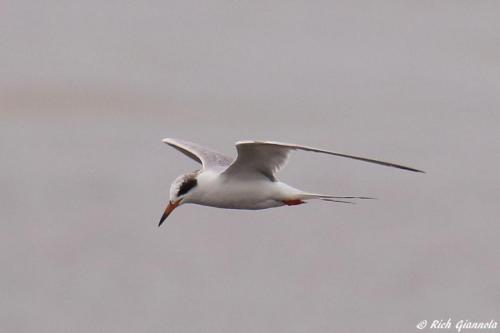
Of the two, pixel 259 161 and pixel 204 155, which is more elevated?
pixel 259 161

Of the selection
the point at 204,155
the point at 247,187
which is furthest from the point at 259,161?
the point at 204,155

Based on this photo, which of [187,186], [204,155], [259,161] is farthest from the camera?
[204,155]

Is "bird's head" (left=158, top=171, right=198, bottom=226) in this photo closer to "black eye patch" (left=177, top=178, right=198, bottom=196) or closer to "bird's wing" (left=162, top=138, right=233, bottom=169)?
"black eye patch" (left=177, top=178, right=198, bottom=196)

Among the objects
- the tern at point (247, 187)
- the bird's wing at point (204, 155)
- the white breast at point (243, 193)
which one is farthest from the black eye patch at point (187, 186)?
the bird's wing at point (204, 155)

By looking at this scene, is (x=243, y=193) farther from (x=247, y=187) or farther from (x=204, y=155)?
(x=204, y=155)

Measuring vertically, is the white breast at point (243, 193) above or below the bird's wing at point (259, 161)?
below

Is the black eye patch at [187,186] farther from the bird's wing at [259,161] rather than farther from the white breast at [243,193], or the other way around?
the bird's wing at [259,161]

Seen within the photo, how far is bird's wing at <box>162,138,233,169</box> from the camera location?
1216cm

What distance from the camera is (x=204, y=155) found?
1255cm

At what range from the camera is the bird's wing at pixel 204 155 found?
1216 centimetres

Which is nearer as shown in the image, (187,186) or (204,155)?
(187,186)

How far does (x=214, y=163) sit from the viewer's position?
12.2m

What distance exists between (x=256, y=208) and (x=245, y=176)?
371mm

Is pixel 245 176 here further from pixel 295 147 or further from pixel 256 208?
pixel 295 147
